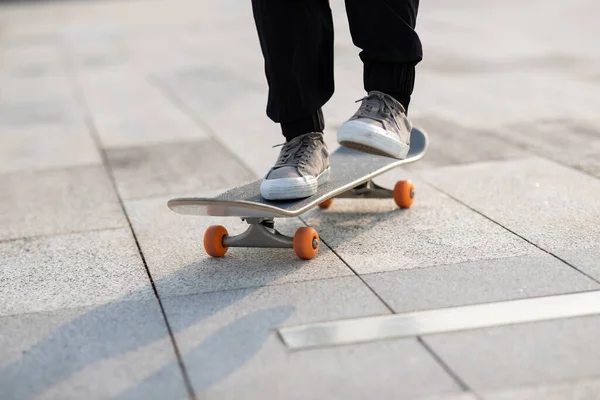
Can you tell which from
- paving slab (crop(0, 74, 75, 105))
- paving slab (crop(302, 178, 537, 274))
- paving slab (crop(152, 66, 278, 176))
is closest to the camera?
paving slab (crop(302, 178, 537, 274))

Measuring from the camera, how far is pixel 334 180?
3.43 meters

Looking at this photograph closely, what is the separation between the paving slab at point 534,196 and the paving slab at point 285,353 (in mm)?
894

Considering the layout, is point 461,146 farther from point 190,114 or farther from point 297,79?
point 190,114

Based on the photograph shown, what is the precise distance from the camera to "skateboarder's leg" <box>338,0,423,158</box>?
318cm

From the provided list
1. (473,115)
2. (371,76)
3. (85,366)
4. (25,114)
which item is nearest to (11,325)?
(85,366)

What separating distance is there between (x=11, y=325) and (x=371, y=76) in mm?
1561

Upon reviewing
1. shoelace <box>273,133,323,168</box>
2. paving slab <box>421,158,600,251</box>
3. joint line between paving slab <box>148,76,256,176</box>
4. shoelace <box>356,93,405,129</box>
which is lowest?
joint line between paving slab <box>148,76,256,176</box>

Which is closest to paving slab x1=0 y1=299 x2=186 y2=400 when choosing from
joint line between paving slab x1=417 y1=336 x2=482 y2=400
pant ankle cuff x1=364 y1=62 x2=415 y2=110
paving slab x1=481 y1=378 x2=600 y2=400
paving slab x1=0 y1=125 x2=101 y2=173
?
joint line between paving slab x1=417 y1=336 x2=482 y2=400

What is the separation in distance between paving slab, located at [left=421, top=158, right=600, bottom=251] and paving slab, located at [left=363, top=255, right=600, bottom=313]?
0.79 ft

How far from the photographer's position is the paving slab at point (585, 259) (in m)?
2.91

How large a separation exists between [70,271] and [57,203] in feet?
3.52

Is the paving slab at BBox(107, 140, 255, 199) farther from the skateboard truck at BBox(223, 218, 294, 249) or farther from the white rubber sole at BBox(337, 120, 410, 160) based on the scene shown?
the white rubber sole at BBox(337, 120, 410, 160)

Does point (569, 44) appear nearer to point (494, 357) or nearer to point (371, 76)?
point (371, 76)

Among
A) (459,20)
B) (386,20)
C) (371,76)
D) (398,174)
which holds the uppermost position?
(386,20)
